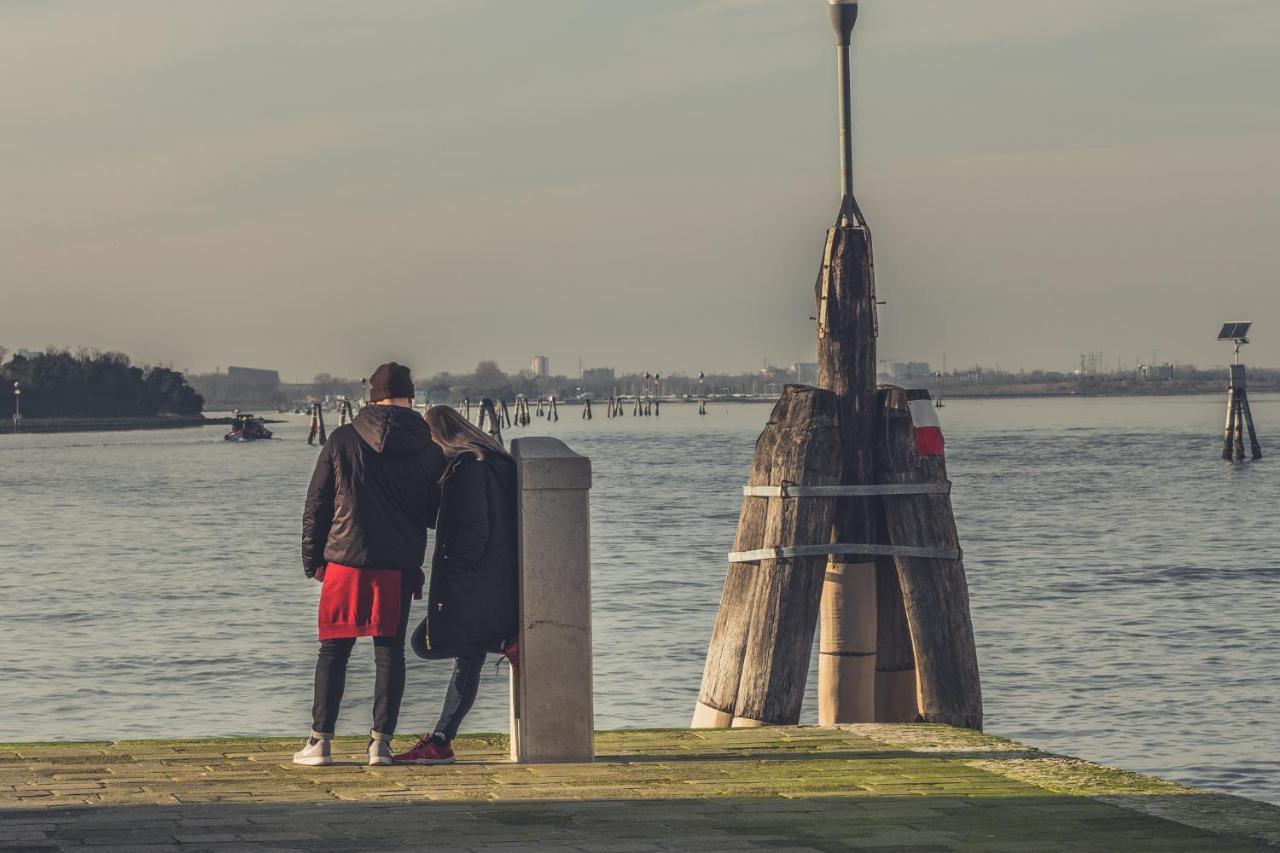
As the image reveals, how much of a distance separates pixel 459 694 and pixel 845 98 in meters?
4.86

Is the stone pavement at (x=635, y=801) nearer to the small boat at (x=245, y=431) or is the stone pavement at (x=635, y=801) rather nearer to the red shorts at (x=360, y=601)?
the red shorts at (x=360, y=601)

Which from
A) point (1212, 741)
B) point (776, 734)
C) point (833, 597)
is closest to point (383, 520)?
point (776, 734)

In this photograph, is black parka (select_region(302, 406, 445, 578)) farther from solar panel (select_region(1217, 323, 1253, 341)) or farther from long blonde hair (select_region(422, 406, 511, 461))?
solar panel (select_region(1217, 323, 1253, 341))

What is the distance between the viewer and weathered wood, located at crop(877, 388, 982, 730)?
35.3ft

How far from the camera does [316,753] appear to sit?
8609 millimetres

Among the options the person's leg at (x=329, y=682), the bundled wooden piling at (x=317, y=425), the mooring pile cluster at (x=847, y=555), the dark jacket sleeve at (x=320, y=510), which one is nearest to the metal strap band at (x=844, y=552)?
the mooring pile cluster at (x=847, y=555)

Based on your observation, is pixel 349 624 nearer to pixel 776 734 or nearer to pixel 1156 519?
pixel 776 734

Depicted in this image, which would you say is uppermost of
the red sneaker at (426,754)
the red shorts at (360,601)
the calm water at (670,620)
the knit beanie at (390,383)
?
the knit beanie at (390,383)

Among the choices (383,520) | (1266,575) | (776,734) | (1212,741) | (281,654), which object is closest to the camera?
(383,520)

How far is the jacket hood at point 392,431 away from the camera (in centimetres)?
838

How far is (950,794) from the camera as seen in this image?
306 inches

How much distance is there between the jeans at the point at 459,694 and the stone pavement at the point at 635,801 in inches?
9.2

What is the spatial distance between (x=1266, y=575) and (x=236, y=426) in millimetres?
151827

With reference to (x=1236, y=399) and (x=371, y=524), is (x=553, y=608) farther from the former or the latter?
(x=1236, y=399)
